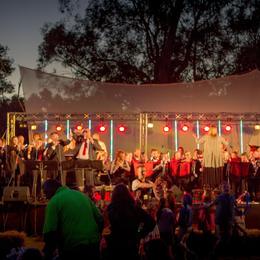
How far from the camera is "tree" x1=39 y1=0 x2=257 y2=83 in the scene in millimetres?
31359

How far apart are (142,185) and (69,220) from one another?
463 inches

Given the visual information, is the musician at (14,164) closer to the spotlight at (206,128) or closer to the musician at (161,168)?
the musician at (161,168)

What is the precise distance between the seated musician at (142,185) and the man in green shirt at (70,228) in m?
11.4

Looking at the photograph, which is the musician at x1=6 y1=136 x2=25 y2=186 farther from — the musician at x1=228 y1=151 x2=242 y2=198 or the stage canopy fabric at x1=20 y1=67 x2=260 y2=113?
the musician at x1=228 y1=151 x2=242 y2=198

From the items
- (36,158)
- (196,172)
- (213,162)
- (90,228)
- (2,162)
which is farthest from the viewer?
(213,162)

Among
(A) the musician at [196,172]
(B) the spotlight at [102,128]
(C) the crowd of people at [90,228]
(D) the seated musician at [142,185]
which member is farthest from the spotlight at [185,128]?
(C) the crowd of people at [90,228]

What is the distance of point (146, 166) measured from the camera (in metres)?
18.6

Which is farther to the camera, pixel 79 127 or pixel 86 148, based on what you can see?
pixel 79 127

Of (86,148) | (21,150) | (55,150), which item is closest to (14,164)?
(21,150)

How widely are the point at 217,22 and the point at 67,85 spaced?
42.5ft

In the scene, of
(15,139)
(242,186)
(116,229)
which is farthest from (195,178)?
(116,229)

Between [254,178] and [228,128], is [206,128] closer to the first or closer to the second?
[228,128]

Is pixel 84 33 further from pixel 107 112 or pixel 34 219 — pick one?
pixel 34 219

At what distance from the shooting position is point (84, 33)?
32.1 meters
